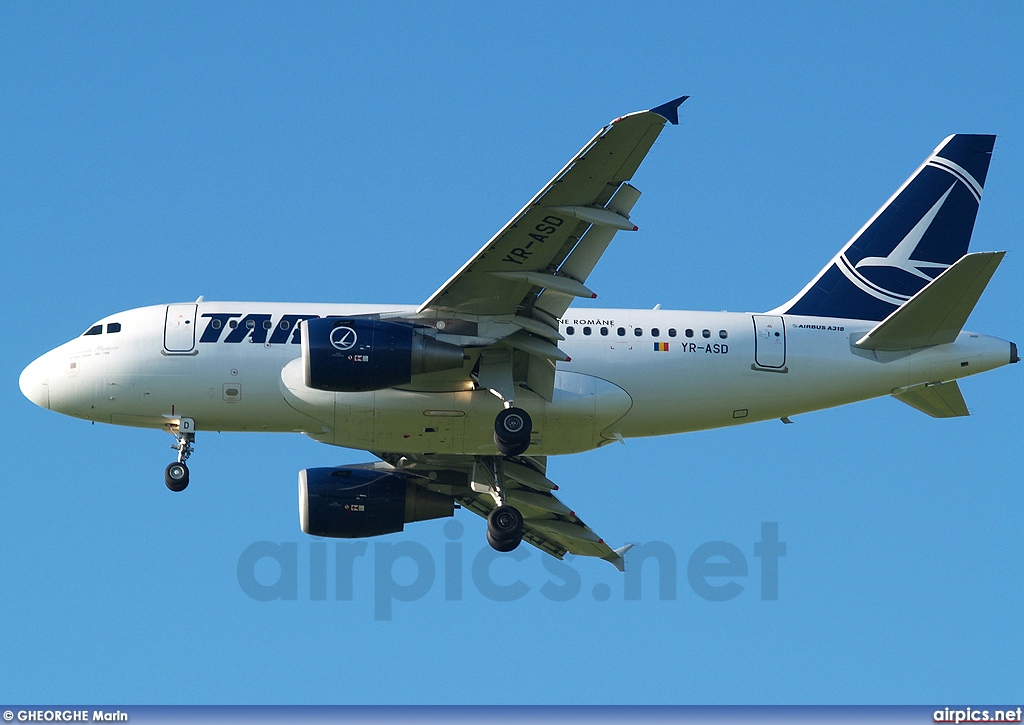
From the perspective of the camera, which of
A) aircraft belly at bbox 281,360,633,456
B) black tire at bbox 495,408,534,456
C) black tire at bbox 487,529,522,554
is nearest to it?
black tire at bbox 495,408,534,456

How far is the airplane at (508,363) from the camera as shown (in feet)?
117

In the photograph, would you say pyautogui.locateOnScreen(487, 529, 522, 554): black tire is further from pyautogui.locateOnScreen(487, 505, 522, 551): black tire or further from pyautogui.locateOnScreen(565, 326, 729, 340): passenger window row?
pyautogui.locateOnScreen(565, 326, 729, 340): passenger window row

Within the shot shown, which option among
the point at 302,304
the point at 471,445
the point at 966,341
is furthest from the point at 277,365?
the point at 966,341

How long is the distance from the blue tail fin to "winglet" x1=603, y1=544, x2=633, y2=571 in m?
8.33

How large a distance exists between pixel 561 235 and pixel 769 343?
7797 millimetres

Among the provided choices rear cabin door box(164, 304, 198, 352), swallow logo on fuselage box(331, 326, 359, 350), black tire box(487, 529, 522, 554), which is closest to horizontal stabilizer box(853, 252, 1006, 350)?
black tire box(487, 529, 522, 554)

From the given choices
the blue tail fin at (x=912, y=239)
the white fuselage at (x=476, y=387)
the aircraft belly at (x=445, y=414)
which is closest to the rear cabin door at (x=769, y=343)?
the white fuselage at (x=476, y=387)

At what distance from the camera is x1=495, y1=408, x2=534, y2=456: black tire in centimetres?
3662

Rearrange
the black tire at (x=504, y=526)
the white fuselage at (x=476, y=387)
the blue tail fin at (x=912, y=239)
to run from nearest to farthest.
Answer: the white fuselage at (x=476, y=387) → the black tire at (x=504, y=526) → the blue tail fin at (x=912, y=239)

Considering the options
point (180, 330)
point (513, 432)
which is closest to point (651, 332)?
point (513, 432)

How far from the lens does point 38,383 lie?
38750mm

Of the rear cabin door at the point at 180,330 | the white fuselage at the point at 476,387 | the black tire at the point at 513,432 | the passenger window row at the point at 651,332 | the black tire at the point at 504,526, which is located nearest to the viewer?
the black tire at the point at 513,432

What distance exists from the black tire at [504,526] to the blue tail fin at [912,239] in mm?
9415

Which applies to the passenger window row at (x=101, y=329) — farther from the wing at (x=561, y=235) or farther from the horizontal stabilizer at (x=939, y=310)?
the horizontal stabilizer at (x=939, y=310)
